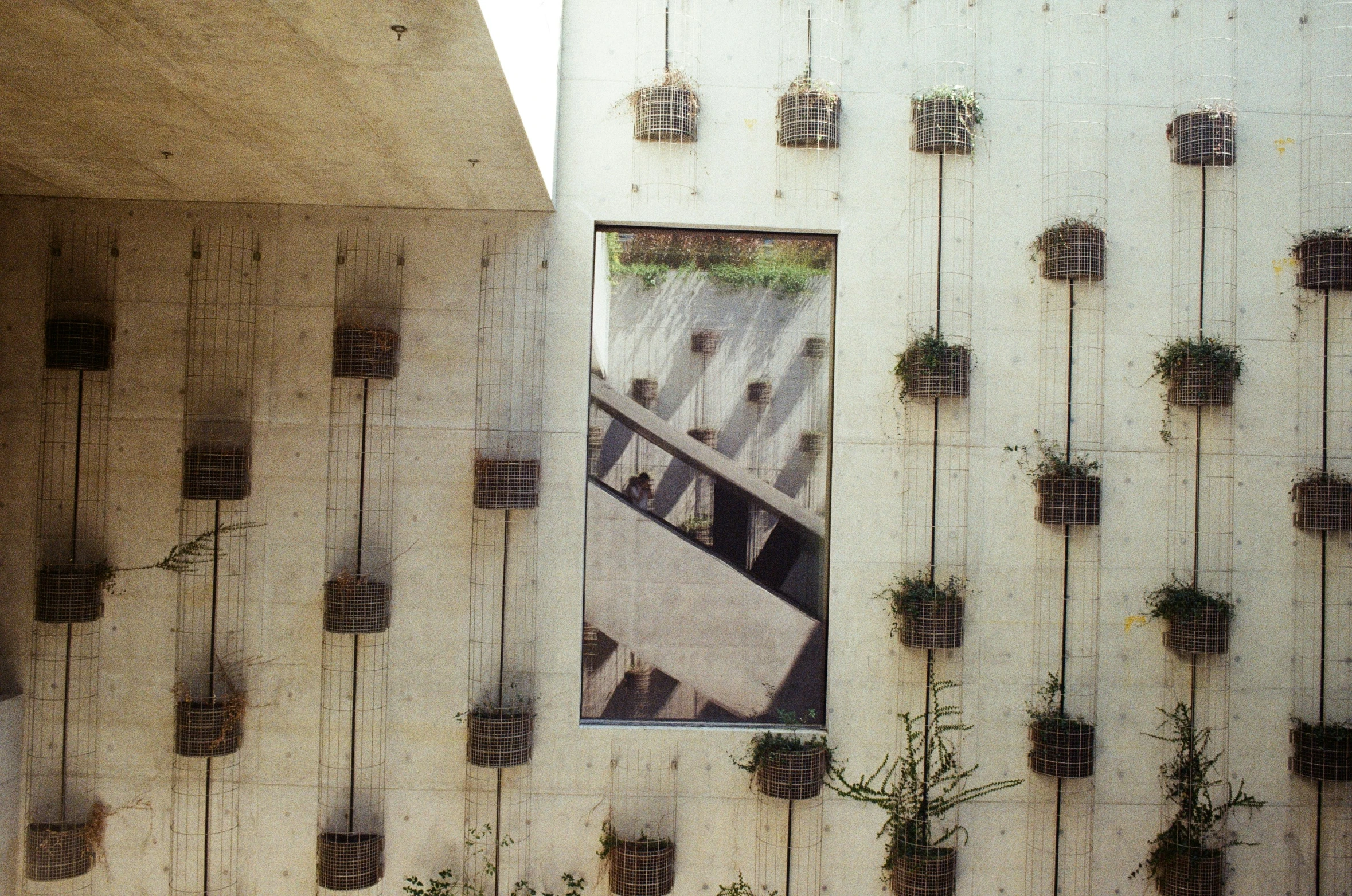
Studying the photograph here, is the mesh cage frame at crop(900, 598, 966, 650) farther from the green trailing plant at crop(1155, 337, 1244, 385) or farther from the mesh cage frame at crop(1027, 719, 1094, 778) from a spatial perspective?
the green trailing plant at crop(1155, 337, 1244, 385)

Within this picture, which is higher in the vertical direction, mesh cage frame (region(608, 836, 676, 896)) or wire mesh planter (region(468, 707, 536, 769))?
wire mesh planter (region(468, 707, 536, 769))

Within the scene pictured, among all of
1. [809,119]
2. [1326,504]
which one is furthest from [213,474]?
[1326,504]

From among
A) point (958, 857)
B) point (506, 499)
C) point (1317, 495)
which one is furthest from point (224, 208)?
point (1317, 495)

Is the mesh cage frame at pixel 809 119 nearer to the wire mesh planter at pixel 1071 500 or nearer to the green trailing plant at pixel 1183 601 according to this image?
the wire mesh planter at pixel 1071 500

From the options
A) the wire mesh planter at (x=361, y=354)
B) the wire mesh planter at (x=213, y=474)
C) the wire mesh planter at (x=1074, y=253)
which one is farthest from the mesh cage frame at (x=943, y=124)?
the wire mesh planter at (x=213, y=474)

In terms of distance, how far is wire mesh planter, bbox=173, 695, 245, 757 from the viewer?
5430mm

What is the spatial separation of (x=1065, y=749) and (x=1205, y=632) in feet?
3.88

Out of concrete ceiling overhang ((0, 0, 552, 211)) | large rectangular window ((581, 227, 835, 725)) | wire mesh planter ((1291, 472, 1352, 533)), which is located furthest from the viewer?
large rectangular window ((581, 227, 835, 725))

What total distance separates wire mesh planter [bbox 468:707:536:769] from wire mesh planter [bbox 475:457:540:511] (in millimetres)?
1327

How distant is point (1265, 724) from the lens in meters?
5.85

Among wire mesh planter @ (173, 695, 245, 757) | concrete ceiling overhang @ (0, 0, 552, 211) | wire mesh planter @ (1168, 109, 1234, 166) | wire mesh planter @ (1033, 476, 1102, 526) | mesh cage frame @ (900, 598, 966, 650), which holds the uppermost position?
wire mesh planter @ (1168, 109, 1234, 166)

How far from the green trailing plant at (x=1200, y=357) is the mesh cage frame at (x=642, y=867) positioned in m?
4.56

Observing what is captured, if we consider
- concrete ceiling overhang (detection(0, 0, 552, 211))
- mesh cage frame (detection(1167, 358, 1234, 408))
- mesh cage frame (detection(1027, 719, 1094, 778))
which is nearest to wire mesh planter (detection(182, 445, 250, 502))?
concrete ceiling overhang (detection(0, 0, 552, 211))

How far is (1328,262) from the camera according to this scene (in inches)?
228
